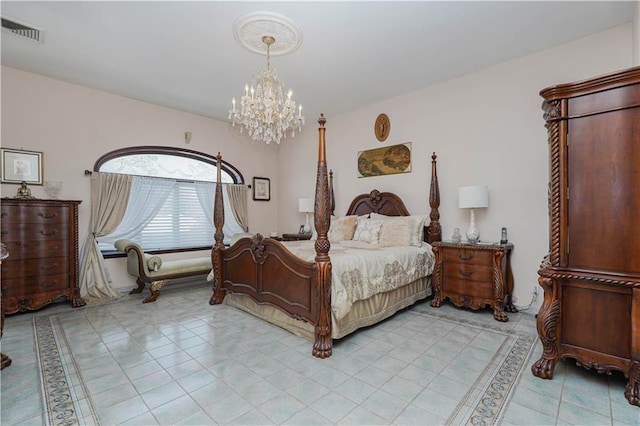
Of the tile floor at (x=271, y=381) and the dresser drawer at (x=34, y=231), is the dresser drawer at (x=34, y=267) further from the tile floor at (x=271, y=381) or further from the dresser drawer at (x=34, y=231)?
the tile floor at (x=271, y=381)

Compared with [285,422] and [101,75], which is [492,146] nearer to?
[285,422]

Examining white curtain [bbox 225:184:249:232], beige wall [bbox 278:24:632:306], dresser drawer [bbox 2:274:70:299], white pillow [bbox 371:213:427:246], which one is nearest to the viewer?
beige wall [bbox 278:24:632:306]

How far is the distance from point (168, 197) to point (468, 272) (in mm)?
4641

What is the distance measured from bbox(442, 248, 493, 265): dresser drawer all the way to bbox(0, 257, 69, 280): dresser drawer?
15.4 feet

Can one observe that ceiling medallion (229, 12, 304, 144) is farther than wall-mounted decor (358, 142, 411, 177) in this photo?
No

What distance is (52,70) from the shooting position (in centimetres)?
375

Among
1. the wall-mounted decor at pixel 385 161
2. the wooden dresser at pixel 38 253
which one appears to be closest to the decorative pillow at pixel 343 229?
the wall-mounted decor at pixel 385 161

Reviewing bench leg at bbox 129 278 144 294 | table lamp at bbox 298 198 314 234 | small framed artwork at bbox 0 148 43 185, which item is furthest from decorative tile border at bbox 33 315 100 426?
table lamp at bbox 298 198 314 234

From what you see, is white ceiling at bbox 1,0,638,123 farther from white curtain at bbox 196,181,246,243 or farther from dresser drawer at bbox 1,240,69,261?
dresser drawer at bbox 1,240,69,261

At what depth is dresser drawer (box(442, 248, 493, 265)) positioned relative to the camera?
335cm

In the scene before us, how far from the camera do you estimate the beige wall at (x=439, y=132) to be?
336 cm

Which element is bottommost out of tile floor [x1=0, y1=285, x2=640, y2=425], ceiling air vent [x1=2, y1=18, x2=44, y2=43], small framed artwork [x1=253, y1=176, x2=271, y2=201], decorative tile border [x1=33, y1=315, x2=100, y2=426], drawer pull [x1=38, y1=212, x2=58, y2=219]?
tile floor [x1=0, y1=285, x2=640, y2=425]

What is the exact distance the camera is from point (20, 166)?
12.3 ft

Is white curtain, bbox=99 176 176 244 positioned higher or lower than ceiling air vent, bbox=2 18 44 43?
lower
